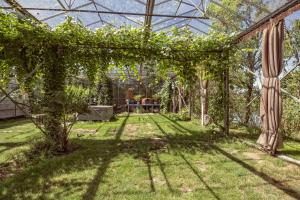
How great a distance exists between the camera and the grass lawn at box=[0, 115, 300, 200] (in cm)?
327

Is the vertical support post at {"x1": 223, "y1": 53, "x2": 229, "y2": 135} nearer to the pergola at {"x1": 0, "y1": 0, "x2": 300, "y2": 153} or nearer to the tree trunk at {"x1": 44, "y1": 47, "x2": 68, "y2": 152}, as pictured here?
the pergola at {"x1": 0, "y1": 0, "x2": 300, "y2": 153}

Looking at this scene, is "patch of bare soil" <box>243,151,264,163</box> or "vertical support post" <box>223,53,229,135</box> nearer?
"patch of bare soil" <box>243,151,264,163</box>

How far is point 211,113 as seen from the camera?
8.67 m

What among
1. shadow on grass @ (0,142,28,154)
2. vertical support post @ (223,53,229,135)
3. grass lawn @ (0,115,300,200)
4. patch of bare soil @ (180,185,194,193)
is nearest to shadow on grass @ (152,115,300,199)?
grass lawn @ (0,115,300,200)

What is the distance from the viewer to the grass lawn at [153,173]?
10.7 ft

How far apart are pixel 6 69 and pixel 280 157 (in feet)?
22.1

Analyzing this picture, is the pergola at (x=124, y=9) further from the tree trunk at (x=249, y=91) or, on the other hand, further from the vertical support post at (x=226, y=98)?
the tree trunk at (x=249, y=91)

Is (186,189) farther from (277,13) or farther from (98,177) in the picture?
(277,13)

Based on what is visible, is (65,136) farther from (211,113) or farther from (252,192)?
(211,113)

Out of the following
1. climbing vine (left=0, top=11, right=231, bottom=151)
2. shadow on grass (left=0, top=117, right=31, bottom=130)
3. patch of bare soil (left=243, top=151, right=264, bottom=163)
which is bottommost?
patch of bare soil (left=243, top=151, right=264, bottom=163)

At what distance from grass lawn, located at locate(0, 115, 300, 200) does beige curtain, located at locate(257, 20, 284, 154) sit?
0.39m

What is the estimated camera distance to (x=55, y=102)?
5473 mm

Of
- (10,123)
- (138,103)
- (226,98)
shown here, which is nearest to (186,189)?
(226,98)

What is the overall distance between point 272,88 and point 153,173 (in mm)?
3112
